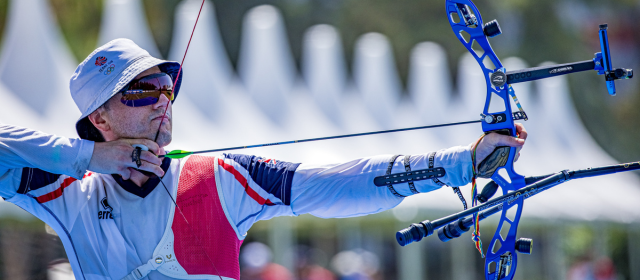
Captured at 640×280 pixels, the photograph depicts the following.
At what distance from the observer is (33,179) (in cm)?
232

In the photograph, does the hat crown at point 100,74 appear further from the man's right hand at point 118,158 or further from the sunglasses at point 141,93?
the man's right hand at point 118,158

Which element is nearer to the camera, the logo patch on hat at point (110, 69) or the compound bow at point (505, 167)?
the compound bow at point (505, 167)

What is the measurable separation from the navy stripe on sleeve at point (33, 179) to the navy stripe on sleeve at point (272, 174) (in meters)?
0.67

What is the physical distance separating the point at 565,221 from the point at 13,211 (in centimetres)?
958

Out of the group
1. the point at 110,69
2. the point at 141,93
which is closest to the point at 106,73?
the point at 110,69

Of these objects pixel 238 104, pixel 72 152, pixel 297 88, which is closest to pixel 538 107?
pixel 297 88

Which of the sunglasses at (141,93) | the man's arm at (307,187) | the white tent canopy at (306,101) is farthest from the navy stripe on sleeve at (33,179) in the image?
the white tent canopy at (306,101)

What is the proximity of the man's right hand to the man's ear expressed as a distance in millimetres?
260

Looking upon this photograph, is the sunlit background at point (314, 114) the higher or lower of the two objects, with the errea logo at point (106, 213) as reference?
higher

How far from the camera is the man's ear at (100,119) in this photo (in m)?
2.45

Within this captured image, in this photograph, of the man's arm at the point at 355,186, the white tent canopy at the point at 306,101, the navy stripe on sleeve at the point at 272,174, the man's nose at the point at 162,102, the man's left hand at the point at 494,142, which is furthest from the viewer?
the white tent canopy at the point at 306,101

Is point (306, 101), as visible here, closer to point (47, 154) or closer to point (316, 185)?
point (316, 185)

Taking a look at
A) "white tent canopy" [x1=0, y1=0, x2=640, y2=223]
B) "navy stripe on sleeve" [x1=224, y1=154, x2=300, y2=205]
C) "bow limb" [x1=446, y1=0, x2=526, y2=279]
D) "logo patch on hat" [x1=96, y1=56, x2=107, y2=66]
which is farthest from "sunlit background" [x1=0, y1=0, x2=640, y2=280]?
"bow limb" [x1=446, y1=0, x2=526, y2=279]

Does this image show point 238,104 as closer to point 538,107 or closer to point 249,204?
point 249,204
